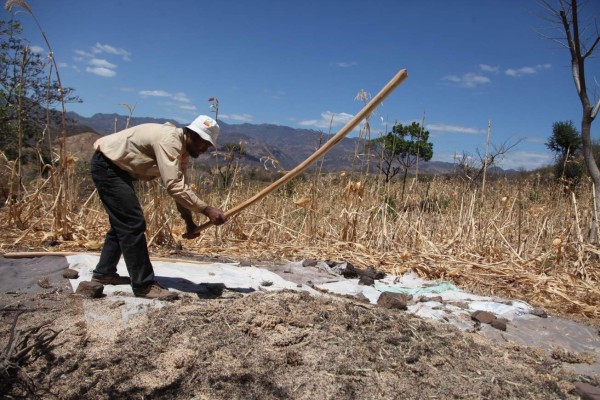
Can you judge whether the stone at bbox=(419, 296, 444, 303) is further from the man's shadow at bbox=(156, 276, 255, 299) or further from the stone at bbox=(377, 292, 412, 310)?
the man's shadow at bbox=(156, 276, 255, 299)

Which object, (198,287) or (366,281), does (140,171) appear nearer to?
(198,287)

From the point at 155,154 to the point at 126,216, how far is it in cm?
43

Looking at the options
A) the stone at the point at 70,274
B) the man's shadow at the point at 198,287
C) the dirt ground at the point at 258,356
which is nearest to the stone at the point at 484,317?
the dirt ground at the point at 258,356

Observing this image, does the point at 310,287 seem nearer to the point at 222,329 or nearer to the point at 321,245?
the point at 222,329

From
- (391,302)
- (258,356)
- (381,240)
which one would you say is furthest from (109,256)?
(381,240)

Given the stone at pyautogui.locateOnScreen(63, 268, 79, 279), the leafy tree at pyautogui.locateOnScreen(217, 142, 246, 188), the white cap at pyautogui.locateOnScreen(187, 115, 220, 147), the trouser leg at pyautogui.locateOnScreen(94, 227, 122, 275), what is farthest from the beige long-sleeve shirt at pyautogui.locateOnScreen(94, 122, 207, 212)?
the leafy tree at pyautogui.locateOnScreen(217, 142, 246, 188)

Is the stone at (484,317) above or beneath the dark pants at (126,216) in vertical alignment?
beneath

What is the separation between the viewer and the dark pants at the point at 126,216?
2.76 m

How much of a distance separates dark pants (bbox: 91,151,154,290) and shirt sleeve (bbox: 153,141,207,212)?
0.32 meters

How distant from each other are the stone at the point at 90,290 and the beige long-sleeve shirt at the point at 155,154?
2.29 feet

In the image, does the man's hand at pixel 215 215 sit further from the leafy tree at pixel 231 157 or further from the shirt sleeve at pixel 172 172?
the leafy tree at pixel 231 157

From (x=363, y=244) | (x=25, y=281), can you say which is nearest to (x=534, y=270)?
(x=363, y=244)

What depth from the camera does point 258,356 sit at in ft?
6.83

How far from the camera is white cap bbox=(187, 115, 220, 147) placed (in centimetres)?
273
